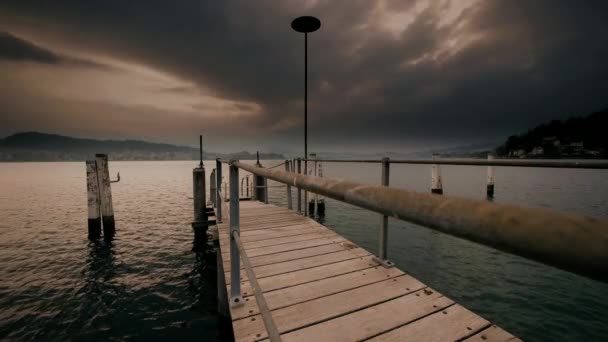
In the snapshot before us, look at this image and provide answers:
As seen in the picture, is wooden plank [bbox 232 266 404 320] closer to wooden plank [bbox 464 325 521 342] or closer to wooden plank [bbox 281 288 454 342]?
wooden plank [bbox 281 288 454 342]

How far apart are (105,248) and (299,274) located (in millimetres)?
9833

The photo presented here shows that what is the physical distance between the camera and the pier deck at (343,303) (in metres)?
2.36

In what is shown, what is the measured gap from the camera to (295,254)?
13.5ft

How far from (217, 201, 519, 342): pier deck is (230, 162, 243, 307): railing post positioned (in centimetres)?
12

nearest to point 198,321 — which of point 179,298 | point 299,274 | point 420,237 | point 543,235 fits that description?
point 179,298

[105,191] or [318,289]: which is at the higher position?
[105,191]

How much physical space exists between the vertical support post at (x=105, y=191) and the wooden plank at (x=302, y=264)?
8189 millimetres

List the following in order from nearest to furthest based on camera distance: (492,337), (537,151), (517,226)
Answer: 1. (517,226)
2. (492,337)
3. (537,151)

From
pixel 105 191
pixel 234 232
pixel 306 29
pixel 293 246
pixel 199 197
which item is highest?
pixel 306 29

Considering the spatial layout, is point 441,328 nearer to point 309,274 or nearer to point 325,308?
point 325,308

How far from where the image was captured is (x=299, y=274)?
3.44m

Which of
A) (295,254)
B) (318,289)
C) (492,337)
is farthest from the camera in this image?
(295,254)

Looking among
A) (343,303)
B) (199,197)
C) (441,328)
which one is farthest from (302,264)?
(199,197)

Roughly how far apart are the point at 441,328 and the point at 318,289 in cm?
128
